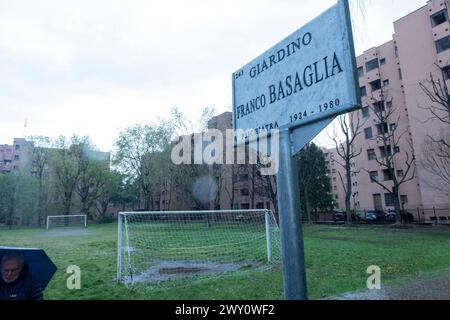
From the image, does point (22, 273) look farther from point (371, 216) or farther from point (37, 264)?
point (371, 216)

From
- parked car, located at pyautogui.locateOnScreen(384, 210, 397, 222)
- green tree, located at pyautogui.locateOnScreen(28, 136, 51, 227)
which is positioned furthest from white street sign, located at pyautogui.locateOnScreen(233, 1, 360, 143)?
green tree, located at pyautogui.locateOnScreen(28, 136, 51, 227)

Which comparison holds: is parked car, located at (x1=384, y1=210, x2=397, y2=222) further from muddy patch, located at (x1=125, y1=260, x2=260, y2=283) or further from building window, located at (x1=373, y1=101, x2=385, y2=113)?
muddy patch, located at (x1=125, y1=260, x2=260, y2=283)

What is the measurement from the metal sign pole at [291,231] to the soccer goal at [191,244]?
23.0ft

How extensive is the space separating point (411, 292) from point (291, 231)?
4.79 metres

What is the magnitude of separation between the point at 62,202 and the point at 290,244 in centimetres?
5527

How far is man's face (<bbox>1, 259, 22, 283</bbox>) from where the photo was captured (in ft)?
10.6

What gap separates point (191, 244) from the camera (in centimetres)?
1516

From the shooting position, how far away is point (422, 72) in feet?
109

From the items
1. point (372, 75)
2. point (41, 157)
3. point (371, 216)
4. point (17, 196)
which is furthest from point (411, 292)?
point (41, 157)

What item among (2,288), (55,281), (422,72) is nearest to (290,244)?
(2,288)

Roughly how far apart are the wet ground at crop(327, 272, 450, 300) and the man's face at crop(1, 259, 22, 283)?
423cm

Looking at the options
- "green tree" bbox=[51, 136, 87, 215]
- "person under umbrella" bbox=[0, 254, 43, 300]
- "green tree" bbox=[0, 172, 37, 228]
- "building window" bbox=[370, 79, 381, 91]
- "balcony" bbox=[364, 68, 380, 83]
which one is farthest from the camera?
"green tree" bbox=[51, 136, 87, 215]

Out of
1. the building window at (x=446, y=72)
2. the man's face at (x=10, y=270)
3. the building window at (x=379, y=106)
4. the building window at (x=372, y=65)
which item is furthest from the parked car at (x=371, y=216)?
the man's face at (x=10, y=270)
